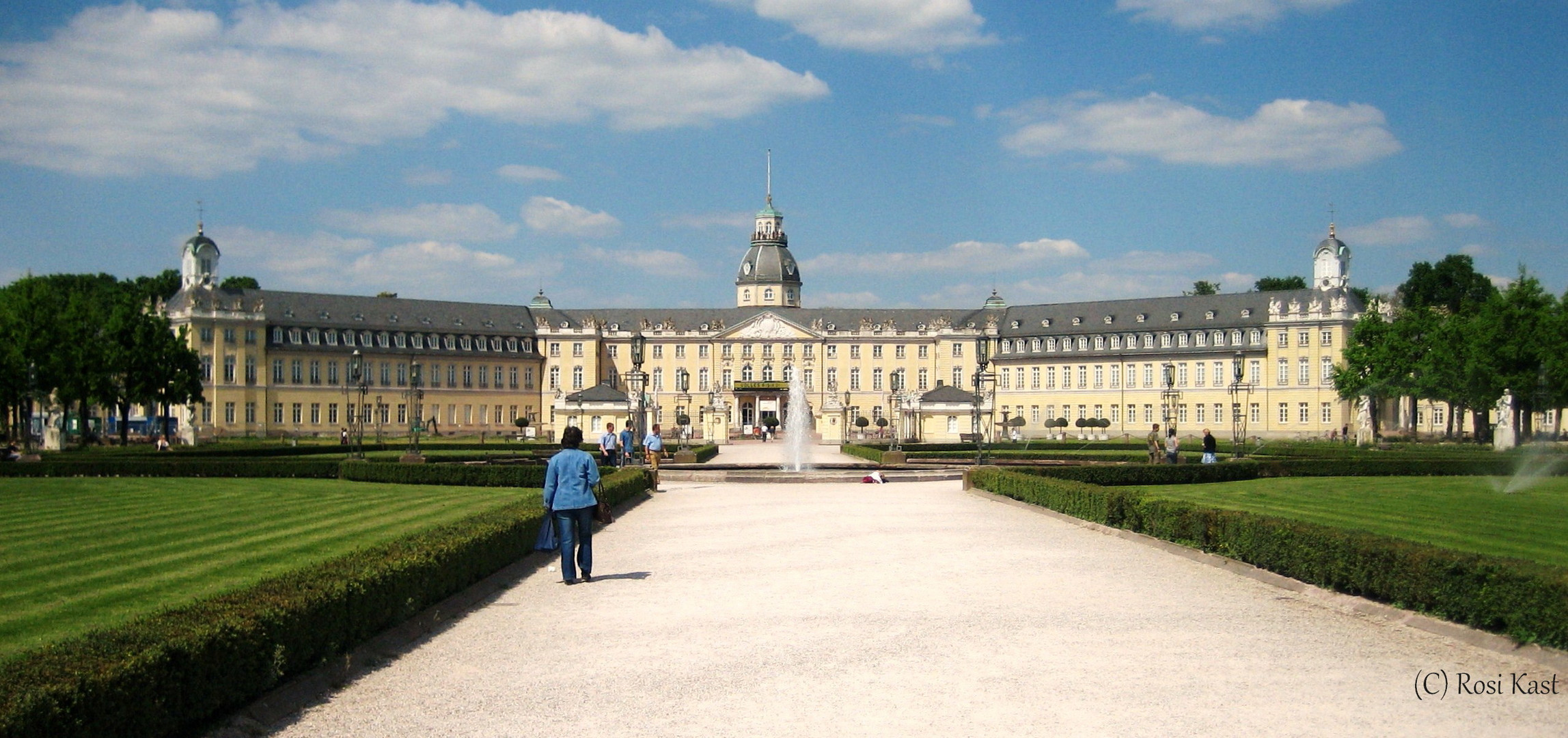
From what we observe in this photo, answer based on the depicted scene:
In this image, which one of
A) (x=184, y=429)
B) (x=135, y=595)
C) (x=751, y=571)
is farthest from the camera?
(x=184, y=429)

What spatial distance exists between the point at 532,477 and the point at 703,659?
21.5 metres

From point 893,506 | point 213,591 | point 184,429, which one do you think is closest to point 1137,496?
point 893,506

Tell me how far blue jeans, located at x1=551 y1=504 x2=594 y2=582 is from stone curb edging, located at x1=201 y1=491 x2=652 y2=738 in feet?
2.58

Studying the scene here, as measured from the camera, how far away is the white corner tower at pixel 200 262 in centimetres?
9619

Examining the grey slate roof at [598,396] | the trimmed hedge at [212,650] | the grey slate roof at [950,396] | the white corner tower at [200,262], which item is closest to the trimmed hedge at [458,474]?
the trimmed hedge at [212,650]

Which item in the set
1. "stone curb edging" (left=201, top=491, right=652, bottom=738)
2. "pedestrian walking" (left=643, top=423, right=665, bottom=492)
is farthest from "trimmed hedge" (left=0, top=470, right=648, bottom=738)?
"pedestrian walking" (left=643, top=423, right=665, bottom=492)

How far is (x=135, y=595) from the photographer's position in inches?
478

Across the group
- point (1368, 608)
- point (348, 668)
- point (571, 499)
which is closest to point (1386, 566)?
point (1368, 608)

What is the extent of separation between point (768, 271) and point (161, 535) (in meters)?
109

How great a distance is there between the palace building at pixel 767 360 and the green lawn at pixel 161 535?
49.1 m

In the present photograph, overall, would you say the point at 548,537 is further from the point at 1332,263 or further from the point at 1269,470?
the point at 1332,263

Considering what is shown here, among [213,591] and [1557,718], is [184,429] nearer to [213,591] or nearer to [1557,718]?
[213,591]

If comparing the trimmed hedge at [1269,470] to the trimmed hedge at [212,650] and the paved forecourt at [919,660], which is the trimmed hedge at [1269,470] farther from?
the trimmed hedge at [212,650]

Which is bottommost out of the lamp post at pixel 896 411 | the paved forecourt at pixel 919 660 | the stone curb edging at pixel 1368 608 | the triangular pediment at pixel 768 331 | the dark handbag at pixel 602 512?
the paved forecourt at pixel 919 660
